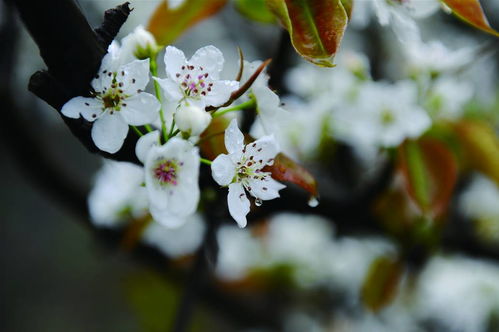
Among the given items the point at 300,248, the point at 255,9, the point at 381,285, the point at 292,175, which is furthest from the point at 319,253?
the point at 292,175

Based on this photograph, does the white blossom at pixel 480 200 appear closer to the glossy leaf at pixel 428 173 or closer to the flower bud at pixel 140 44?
the glossy leaf at pixel 428 173

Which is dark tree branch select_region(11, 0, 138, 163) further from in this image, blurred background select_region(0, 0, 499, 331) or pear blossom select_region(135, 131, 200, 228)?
blurred background select_region(0, 0, 499, 331)

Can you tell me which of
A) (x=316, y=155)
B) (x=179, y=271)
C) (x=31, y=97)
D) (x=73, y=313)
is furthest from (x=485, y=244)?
(x=73, y=313)

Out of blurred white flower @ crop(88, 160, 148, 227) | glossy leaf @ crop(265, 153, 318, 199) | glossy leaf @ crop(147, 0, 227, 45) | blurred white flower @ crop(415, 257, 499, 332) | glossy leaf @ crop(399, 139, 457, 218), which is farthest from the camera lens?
blurred white flower @ crop(415, 257, 499, 332)

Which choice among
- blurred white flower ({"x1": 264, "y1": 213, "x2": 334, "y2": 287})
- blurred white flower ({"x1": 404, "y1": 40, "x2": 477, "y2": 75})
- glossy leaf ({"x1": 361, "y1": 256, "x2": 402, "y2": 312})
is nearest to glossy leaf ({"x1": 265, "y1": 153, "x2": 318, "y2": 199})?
blurred white flower ({"x1": 404, "y1": 40, "x2": 477, "y2": 75})

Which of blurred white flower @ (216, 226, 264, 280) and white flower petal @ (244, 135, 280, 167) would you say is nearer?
white flower petal @ (244, 135, 280, 167)

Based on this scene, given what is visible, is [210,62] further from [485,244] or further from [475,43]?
[475,43]

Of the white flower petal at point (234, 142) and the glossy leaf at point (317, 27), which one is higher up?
the glossy leaf at point (317, 27)

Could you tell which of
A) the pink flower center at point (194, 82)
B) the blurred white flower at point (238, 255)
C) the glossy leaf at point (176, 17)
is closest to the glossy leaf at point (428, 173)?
the glossy leaf at point (176, 17)
